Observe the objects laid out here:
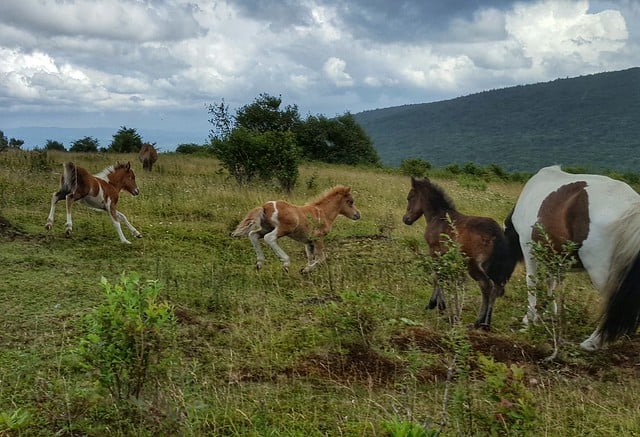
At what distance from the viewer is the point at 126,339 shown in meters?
3.33

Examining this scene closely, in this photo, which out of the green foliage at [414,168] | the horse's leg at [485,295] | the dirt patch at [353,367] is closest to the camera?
the dirt patch at [353,367]

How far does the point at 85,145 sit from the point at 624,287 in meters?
36.4

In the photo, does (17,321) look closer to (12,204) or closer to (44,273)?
(44,273)

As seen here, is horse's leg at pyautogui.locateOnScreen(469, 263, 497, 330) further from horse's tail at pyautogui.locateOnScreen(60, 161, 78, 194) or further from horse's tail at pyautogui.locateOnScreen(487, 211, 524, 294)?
horse's tail at pyautogui.locateOnScreen(60, 161, 78, 194)

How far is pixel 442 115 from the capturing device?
18312 centimetres

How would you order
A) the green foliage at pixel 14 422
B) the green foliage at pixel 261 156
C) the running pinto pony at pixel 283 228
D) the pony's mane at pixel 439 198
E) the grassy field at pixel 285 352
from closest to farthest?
the green foliage at pixel 14 422 < the grassy field at pixel 285 352 < the pony's mane at pixel 439 198 < the running pinto pony at pixel 283 228 < the green foliage at pixel 261 156

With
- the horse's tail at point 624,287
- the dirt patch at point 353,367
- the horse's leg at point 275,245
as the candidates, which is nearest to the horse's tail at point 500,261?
the horse's tail at point 624,287

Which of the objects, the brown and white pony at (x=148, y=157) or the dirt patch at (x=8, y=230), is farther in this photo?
the brown and white pony at (x=148, y=157)

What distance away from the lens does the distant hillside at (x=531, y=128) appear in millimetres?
89500

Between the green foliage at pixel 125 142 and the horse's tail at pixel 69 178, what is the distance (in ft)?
84.5

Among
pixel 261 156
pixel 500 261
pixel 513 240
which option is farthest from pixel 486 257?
pixel 261 156

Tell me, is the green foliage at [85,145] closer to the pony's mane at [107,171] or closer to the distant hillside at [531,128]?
→ the pony's mane at [107,171]

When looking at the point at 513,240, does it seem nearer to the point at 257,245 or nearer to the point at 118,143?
the point at 257,245

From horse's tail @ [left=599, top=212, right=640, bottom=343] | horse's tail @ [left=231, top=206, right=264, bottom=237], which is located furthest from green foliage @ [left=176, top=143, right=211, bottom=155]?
horse's tail @ [left=599, top=212, right=640, bottom=343]
